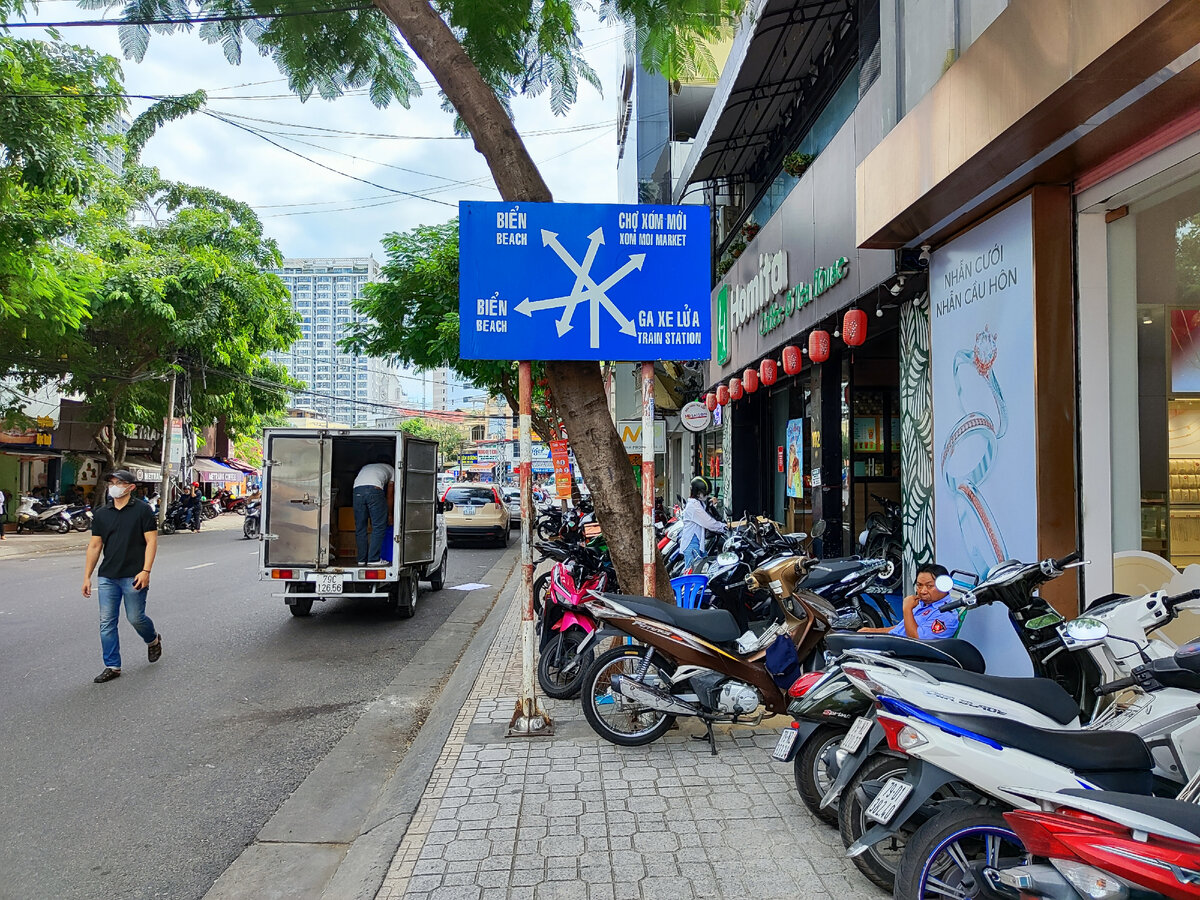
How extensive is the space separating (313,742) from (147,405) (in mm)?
26394

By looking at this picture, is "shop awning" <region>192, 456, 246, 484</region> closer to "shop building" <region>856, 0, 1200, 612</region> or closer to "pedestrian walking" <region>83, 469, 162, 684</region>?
"pedestrian walking" <region>83, 469, 162, 684</region>

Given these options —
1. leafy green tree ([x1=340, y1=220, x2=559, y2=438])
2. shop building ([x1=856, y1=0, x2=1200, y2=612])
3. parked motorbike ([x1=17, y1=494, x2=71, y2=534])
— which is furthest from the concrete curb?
parked motorbike ([x1=17, y1=494, x2=71, y2=534])

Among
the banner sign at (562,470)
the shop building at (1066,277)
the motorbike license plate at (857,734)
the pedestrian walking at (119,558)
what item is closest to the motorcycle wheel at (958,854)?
the motorbike license plate at (857,734)

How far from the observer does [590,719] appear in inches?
187

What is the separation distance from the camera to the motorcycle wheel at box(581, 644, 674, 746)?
4734mm

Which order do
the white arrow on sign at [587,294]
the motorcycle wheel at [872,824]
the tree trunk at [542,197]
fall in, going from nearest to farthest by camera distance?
the motorcycle wheel at [872,824]
the white arrow on sign at [587,294]
the tree trunk at [542,197]

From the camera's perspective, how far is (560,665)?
19.6 feet

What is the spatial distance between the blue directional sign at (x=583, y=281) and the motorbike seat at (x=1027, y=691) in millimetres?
Result: 2825

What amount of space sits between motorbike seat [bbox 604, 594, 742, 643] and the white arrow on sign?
1.65 metres

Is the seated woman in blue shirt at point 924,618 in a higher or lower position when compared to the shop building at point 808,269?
lower

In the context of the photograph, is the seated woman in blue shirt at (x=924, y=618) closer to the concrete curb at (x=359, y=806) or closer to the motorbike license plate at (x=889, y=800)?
the motorbike license plate at (x=889, y=800)

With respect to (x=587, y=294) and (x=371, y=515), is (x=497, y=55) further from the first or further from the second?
(x=371, y=515)

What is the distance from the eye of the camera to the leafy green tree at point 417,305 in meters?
19.8

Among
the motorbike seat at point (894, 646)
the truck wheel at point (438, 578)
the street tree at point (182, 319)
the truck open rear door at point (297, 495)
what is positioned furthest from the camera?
the street tree at point (182, 319)
